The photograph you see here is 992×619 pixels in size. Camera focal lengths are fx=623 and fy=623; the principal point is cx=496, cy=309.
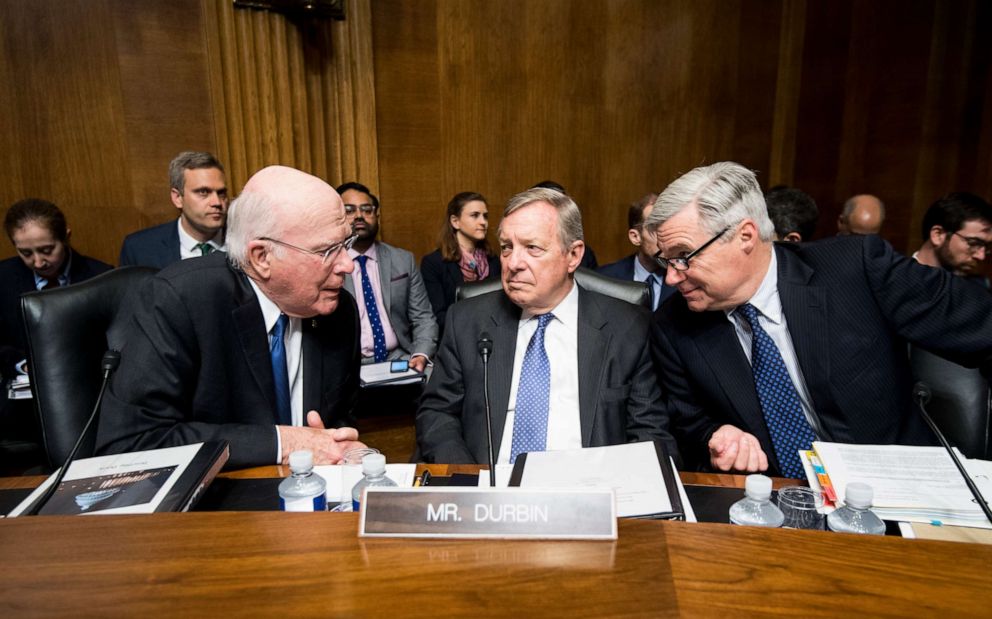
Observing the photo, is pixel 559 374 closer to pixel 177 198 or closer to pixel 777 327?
pixel 777 327

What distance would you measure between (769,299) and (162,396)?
5.51ft

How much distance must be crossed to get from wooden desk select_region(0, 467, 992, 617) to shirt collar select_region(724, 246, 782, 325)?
116 centimetres

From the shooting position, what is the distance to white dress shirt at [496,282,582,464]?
6.37 ft

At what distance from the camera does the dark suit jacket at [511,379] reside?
1924mm

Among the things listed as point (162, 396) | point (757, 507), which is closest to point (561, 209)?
point (757, 507)

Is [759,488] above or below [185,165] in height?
below

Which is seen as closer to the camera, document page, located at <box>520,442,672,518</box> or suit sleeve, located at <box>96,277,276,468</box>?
document page, located at <box>520,442,672,518</box>

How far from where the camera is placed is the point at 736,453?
1544 mm

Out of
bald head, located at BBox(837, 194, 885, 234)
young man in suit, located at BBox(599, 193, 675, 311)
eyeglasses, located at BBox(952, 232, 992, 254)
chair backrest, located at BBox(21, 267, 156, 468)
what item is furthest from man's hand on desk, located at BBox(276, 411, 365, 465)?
bald head, located at BBox(837, 194, 885, 234)

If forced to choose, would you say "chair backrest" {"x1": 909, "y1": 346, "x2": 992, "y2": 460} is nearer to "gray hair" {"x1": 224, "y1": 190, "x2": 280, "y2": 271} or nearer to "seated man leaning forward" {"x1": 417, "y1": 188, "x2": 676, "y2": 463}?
"seated man leaning forward" {"x1": 417, "y1": 188, "x2": 676, "y2": 463}

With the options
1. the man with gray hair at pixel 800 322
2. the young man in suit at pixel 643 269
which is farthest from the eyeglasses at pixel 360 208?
the man with gray hair at pixel 800 322

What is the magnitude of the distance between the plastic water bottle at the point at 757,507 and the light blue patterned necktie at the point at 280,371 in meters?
1.25

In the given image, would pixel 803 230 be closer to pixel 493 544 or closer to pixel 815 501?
pixel 815 501

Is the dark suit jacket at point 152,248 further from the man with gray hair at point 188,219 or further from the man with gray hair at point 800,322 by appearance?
the man with gray hair at point 800,322
